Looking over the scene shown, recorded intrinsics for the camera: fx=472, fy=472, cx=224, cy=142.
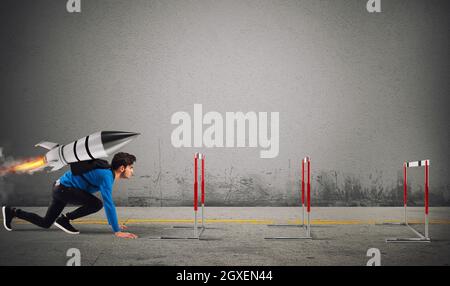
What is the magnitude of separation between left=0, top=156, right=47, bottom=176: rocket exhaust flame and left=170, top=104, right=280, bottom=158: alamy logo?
3.27 meters

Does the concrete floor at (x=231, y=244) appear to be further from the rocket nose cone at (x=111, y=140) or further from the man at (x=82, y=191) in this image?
the rocket nose cone at (x=111, y=140)

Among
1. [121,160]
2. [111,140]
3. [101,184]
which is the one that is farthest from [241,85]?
[101,184]

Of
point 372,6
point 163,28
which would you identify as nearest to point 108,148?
point 163,28

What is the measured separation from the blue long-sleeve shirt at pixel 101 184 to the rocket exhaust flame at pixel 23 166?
442 centimetres

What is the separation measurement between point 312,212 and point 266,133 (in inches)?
86.3

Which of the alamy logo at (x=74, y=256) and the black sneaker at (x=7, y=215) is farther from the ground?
the black sneaker at (x=7, y=215)

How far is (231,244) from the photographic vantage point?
641 centimetres

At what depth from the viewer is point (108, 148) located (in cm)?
648

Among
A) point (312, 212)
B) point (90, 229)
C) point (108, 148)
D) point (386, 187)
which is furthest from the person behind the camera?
point (386, 187)

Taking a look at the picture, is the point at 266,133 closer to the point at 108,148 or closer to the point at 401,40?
the point at 401,40

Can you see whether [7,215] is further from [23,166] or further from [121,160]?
[23,166]

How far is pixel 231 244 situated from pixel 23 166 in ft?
23.2

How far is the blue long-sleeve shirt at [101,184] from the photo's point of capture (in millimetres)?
6367

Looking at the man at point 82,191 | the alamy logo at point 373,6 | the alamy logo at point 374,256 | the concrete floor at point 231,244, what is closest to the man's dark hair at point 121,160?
the man at point 82,191
